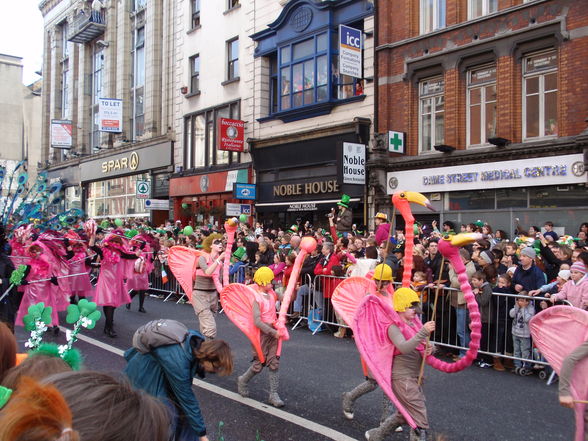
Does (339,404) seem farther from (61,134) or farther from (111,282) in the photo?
(61,134)

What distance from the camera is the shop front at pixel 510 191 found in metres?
13.5

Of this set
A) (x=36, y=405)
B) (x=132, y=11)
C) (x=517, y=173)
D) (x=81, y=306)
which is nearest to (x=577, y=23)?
(x=517, y=173)

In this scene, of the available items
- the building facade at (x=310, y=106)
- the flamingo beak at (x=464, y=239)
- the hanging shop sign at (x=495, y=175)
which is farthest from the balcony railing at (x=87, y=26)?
the flamingo beak at (x=464, y=239)

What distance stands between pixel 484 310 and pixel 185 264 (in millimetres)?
4627

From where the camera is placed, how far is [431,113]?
17156mm

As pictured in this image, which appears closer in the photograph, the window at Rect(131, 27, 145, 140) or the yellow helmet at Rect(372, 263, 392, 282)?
the yellow helmet at Rect(372, 263, 392, 282)

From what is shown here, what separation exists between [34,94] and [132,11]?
98.2ft

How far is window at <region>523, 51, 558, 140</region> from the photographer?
1428 cm

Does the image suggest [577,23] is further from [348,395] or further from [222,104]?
[222,104]

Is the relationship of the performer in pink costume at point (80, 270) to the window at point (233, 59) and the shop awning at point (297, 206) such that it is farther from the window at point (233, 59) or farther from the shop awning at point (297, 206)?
the window at point (233, 59)

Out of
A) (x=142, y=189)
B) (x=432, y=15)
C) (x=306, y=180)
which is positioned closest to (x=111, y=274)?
(x=306, y=180)

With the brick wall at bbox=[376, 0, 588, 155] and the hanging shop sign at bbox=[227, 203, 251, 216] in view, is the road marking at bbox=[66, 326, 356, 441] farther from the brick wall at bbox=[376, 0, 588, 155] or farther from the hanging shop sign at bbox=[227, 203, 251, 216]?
the hanging shop sign at bbox=[227, 203, 251, 216]

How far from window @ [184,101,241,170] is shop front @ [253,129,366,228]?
8.76ft

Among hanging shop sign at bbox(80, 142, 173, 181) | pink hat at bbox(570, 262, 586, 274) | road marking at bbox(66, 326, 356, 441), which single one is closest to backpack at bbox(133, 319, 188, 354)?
road marking at bbox(66, 326, 356, 441)
